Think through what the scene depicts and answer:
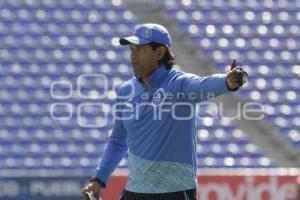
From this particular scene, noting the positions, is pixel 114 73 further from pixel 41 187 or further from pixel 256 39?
pixel 41 187

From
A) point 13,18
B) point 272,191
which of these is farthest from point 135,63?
point 13,18

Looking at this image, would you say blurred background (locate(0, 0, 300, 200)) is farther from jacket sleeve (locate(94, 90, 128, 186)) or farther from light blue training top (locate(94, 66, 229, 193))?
light blue training top (locate(94, 66, 229, 193))

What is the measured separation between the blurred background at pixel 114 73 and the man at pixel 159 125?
4371 millimetres

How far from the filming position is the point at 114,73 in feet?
30.9

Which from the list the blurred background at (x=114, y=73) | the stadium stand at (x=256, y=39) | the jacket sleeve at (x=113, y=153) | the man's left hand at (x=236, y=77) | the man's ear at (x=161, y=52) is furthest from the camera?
the stadium stand at (x=256, y=39)

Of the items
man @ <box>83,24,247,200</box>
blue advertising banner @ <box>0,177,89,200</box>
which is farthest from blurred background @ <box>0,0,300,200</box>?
man @ <box>83,24,247,200</box>

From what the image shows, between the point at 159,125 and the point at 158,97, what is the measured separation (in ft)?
0.44

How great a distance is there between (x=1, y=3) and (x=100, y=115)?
1711mm

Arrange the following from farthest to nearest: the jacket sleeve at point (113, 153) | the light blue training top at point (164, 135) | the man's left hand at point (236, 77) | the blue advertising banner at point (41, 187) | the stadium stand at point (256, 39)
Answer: the stadium stand at point (256, 39) → the blue advertising banner at point (41, 187) → the jacket sleeve at point (113, 153) → the light blue training top at point (164, 135) → the man's left hand at point (236, 77)

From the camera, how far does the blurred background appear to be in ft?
29.1

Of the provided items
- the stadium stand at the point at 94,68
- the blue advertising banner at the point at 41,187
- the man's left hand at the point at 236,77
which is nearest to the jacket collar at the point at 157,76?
the man's left hand at the point at 236,77

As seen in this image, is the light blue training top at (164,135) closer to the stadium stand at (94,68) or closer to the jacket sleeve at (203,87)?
the jacket sleeve at (203,87)

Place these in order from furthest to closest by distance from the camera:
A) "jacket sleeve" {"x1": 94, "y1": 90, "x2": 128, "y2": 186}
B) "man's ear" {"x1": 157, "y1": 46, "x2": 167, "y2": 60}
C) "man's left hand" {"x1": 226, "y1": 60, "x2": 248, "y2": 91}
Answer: "jacket sleeve" {"x1": 94, "y1": 90, "x2": 128, "y2": 186}
"man's ear" {"x1": 157, "y1": 46, "x2": 167, "y2": 60}
"man's left hand" {"x1": 226, "y1": 60, "x2": 248, "y2": 91}

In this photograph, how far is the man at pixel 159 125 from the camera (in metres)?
4.09
